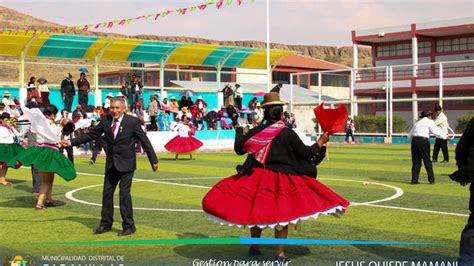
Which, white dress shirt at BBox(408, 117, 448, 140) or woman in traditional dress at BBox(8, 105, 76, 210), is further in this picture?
white dress shirt at BBox(408, 117, 448, 140)

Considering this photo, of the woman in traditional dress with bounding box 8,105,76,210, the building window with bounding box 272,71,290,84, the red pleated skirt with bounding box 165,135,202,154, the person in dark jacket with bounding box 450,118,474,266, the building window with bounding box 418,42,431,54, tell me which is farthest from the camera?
the building window with bounding box 272,71,290,84

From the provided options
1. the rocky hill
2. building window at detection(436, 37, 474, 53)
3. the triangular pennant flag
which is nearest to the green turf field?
the triangular pennant flag

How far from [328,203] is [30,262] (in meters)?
3.55

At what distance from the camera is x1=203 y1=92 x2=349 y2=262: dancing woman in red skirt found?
8164 mm

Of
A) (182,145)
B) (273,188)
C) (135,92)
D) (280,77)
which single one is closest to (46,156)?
(273,188)

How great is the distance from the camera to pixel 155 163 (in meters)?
11.0

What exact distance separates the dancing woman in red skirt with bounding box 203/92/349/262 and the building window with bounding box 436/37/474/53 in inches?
2207

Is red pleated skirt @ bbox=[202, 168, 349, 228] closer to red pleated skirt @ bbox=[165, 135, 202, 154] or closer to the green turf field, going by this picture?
the green turf field

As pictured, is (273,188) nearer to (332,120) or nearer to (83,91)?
(332,120)

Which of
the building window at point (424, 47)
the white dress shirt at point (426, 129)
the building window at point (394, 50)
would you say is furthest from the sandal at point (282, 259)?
the building window at point (394, 50)

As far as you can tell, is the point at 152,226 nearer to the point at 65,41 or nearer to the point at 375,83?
the point at 65,41

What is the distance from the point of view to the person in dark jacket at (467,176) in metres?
7.46

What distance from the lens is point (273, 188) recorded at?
27.4 feet

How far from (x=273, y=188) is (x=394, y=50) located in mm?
60861
